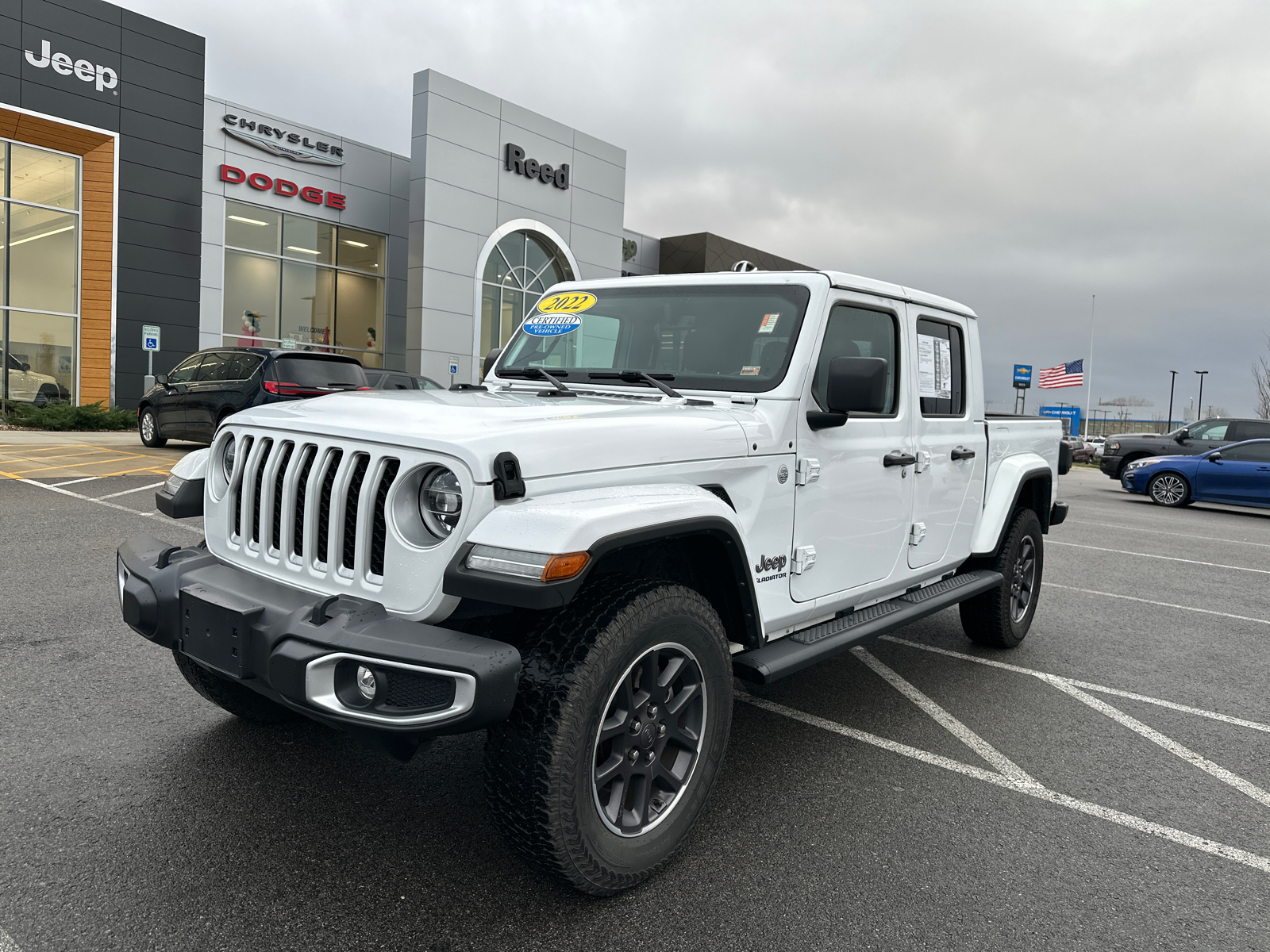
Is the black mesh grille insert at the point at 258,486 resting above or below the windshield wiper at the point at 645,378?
below

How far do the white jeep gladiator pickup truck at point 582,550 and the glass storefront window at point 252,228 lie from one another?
2335 cm

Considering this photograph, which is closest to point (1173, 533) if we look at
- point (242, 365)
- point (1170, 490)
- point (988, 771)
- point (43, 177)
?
point (1170, 490)

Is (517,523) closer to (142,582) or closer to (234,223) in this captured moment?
(142,582)

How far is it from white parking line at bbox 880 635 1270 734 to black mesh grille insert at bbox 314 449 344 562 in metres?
2.53

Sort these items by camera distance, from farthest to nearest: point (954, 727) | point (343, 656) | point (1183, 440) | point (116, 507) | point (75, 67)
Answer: point (75, 67)
point (1183, 440)
point (116, 507)
point (954, 727)
point (343, 656)

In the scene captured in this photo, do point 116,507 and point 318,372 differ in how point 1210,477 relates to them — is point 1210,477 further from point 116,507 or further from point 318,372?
point 116,507

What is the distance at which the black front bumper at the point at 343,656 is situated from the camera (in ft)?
7.04

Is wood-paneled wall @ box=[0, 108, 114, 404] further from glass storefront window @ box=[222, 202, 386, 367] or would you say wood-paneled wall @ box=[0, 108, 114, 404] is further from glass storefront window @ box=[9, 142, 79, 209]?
glass storefront window @ box=[222, 202, 386, 367]

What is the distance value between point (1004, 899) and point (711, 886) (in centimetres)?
89

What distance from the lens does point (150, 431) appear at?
15.8 metres

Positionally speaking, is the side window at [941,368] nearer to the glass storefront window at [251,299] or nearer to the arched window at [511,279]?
the arched window at [511,279]

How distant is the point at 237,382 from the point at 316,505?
11.9 metres

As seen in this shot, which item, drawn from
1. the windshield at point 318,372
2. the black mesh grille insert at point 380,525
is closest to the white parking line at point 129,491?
the windshield at point 318,372

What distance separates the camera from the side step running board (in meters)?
3.02
